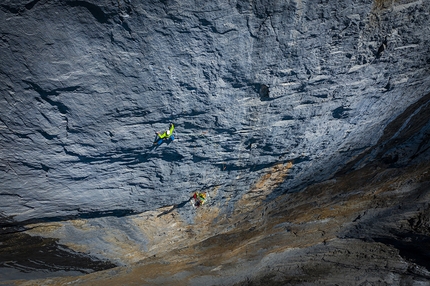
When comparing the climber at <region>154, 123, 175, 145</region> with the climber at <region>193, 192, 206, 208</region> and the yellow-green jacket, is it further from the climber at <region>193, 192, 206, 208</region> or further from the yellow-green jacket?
the climber at <region>193, 192, 206, 208</region>

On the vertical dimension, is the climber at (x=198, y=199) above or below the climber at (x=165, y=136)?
below

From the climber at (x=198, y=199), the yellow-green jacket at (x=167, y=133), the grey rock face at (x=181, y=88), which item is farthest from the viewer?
the climber at (x=198, y=199)

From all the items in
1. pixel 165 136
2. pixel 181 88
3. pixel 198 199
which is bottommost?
pixel 198 199

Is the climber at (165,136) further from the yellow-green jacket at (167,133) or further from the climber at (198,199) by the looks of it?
the climber at (198,199)

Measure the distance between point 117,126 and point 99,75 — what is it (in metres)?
0.52

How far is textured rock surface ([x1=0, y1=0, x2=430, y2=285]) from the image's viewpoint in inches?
69.0

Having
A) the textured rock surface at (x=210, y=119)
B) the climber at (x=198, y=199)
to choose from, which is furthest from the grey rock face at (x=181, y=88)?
the climber at (x=198, y=199)

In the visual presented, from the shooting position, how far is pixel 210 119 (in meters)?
2.44

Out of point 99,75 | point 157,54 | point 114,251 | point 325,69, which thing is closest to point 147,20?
point 157,54

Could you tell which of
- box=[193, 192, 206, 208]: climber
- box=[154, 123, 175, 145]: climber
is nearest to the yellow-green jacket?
box=[154, 123, 175, 145]: climber

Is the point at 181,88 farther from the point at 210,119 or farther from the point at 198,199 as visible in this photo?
the point at 198,199

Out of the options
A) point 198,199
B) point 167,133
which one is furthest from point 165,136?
point 198,199

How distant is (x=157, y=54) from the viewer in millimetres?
1870

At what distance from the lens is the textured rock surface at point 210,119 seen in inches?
69.0
